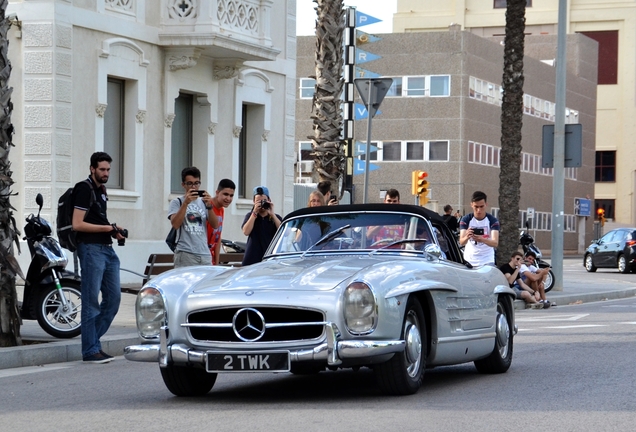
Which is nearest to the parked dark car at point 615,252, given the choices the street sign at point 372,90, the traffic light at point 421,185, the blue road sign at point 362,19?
the traffic light at point 421,185

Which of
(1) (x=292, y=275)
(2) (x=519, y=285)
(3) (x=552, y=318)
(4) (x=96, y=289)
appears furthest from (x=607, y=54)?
(1) (x=292, y=275)

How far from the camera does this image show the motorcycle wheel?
45.4 ft

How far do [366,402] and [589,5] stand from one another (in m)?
88.4

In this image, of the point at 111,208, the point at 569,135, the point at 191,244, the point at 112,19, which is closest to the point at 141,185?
the point at 111,208

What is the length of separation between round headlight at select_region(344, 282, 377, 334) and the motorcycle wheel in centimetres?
582

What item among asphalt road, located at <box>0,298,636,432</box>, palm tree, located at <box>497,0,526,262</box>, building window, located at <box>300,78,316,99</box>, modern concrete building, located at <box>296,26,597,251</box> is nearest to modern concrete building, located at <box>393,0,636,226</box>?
modern concrete building, located at <box>296,26,597,251</box>

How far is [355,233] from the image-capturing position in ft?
33.8

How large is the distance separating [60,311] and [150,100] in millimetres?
11956

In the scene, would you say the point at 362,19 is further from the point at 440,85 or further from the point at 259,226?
the point at 440,85

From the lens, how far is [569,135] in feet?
86.9

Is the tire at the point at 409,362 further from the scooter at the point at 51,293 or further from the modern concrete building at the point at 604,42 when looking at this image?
the modern concrete building at the point at 604,42

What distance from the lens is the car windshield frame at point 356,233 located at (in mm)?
10227

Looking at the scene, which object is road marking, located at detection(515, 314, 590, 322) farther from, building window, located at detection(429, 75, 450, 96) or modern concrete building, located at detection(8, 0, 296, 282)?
building window, located at detection(429, 75, 450, 96)

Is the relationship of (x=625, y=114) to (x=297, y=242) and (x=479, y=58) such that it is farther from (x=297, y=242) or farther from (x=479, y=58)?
(x=297, y=242)
